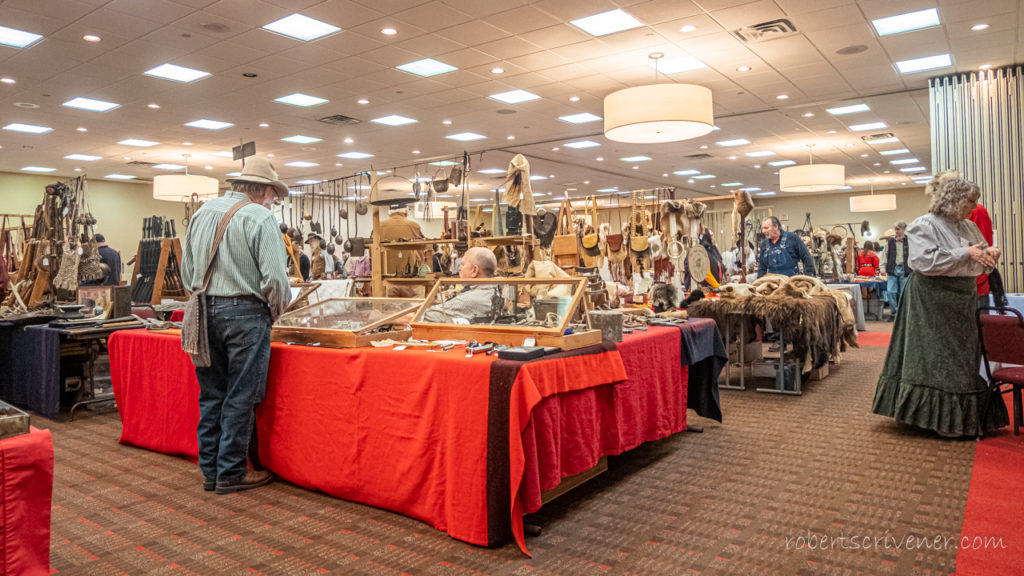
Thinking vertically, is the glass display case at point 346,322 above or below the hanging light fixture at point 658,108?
below

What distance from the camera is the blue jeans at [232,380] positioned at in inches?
138

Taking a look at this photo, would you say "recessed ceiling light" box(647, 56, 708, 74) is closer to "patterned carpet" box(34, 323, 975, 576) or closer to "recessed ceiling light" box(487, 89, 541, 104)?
"recessed ceiling light" box(487, 89, 541, 104)

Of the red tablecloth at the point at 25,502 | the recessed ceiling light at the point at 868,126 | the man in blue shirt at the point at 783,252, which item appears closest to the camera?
the red tablecloth at the point at 25,502

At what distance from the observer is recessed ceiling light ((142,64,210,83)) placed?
303 inches

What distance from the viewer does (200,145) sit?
1189cm

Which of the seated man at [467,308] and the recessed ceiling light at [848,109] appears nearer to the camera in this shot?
the seated man at [467,308]

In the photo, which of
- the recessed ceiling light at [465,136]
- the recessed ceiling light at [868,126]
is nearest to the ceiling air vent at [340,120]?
the recessed ceiling light at [465,136]

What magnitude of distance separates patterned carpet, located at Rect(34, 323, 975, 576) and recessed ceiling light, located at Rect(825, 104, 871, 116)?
7.60 m

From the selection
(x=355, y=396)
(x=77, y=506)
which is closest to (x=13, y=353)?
(x=77, y=506)

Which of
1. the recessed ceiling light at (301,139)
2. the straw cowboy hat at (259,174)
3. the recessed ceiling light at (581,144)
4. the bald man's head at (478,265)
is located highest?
the recessed ceiling light at (581,144)

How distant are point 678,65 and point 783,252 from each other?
8.58ft

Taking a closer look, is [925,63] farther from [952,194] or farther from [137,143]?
[137,143]

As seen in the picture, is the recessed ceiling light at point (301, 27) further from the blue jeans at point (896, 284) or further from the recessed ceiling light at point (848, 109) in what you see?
the blue jeans at point (896, 284)

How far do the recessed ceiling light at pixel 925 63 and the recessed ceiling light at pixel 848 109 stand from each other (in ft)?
6.53
